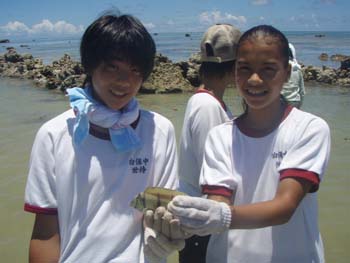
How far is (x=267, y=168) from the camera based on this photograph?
5.98ft

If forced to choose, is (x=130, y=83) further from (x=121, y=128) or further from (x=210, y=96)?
(x=210, y=96)

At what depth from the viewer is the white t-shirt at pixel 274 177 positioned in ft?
5.80

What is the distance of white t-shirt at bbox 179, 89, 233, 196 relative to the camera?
234 cm

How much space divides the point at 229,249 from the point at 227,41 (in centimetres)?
115

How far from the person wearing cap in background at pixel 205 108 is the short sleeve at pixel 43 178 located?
0.92 meters

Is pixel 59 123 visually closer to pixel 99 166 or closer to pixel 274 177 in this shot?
pixel 99 166

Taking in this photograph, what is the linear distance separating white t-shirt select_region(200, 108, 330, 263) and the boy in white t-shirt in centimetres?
31

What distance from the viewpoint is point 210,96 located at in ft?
7.89

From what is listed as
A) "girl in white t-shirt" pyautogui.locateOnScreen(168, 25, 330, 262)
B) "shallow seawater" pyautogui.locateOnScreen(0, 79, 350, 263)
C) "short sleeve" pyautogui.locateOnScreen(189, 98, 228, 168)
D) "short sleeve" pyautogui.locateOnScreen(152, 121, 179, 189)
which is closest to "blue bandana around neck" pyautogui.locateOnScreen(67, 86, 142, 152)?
"short sleeve" pyautogui.locateOnScreen(152, 121, 179, 189)

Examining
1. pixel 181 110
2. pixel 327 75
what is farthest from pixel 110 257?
pixel 327 75

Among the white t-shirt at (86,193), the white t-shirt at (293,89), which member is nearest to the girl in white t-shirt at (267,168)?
the white t-shirt at (86,193)

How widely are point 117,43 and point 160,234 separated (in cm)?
79

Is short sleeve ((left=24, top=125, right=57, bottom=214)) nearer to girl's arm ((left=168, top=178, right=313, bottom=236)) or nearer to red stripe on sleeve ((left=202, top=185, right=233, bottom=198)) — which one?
girl's arm ((left=168, top=178, right=313, bottom=236))

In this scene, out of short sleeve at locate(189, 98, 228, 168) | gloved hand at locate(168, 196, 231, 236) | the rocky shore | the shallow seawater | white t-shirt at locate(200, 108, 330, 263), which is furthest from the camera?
the rocky shore
